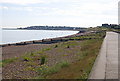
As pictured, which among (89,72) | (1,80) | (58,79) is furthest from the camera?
(1,80)

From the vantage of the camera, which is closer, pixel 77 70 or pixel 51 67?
pixel 77 70

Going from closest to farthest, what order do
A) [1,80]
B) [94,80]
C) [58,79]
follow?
1. [94,80]
2. [58,79]
3. [1,80]

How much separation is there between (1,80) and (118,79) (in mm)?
5286

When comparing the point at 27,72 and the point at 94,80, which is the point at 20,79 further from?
the point at 94,80

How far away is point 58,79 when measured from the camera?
364 inches

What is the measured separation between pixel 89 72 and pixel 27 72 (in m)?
4.03

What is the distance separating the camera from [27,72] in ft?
41.2

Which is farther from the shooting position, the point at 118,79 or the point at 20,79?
the point at 20,79

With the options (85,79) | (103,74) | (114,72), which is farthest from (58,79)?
(114,72)

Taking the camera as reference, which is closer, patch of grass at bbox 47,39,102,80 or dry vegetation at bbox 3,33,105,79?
patch of grass at bbox 47,39,102,80

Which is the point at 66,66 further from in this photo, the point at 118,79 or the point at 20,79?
the point at 118,79

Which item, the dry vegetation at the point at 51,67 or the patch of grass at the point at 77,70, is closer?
the patch of grass at the point at 77,70

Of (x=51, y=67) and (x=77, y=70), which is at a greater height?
(x=77, y=70)

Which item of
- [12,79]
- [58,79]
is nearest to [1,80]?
[12,79]
